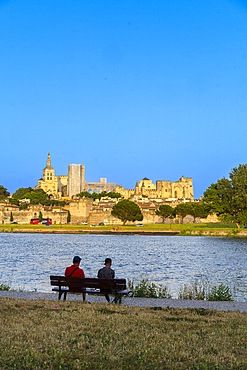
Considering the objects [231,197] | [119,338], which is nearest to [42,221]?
[231,197]

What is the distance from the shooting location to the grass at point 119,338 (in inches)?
315

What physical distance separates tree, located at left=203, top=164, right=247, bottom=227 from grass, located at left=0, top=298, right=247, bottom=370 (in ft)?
215

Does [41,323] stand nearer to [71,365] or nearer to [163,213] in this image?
[71,365]

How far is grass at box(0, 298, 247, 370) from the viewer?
8.01 meters

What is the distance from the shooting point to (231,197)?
260 feet

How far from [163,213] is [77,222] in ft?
75.1

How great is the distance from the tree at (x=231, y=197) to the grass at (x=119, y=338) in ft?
215

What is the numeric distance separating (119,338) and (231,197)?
Result: 70946 mm

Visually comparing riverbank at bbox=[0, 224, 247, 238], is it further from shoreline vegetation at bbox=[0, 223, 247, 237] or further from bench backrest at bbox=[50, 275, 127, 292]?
bench backrest at bbox=[50, 275, 127, 292]

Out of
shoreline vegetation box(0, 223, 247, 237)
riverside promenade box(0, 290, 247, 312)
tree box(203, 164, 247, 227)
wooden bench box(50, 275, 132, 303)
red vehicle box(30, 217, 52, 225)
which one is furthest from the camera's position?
red vehicle box(30, 217, 52, 225)

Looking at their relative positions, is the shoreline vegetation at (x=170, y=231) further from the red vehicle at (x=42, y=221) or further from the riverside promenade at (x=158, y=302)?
the riverside promenade at (x=158, y=302)

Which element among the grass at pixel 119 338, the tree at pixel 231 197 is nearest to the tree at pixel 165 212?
the tree at pixel 231 197

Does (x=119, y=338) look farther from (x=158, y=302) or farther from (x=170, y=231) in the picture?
(x=170, y=231)

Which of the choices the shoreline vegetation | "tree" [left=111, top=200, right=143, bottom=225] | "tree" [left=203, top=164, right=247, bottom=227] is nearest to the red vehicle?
"tree" [left=111, top=200, right=143, bottom=225]
